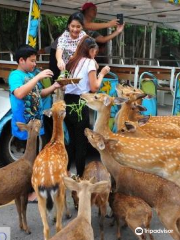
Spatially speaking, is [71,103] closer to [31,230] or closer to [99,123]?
[99,123]

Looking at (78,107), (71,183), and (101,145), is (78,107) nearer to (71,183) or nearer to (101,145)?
(101,145)

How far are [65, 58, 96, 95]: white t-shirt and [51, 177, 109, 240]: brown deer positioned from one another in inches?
55.4

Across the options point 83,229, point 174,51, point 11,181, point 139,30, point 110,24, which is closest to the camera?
point 83,229

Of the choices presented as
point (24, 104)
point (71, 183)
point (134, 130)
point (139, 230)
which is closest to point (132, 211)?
point (139, 230)

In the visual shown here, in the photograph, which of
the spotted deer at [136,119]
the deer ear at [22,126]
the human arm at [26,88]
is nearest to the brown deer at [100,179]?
the deer ear at [22,126]

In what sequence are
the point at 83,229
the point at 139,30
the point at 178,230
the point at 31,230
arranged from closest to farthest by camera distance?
the point at 83,229 < the point at 178,230 < the point at 31,230 < the point at 139,30

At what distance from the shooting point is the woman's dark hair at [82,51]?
3631mm

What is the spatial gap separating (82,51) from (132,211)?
180cm

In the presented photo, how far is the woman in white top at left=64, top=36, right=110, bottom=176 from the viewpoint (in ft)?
11.9

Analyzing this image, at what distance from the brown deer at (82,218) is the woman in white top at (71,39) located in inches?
70.3

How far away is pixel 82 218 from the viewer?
2.46 metres

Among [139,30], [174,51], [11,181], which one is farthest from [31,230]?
[174,51]

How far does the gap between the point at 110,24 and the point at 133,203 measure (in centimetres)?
314

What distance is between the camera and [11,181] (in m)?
3.14
